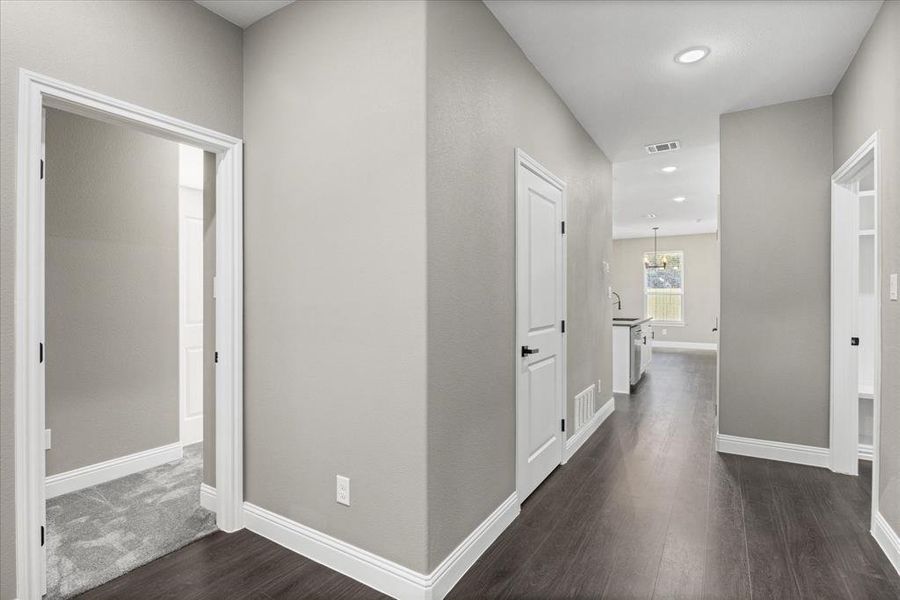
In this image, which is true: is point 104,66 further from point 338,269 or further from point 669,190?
point 669,190

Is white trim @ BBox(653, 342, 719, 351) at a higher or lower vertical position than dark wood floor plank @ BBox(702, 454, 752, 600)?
higher

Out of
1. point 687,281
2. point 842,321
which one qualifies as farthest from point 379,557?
point 687,281

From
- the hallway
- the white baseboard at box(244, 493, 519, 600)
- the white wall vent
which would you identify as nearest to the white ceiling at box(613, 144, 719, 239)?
the white wall vent

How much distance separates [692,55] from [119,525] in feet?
14.1

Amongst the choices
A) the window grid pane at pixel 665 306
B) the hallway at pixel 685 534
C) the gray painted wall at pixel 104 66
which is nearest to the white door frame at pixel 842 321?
the hallway at pixel 685 534

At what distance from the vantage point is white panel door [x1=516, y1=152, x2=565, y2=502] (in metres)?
2.74

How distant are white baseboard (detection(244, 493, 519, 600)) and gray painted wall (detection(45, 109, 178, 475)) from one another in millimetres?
1434

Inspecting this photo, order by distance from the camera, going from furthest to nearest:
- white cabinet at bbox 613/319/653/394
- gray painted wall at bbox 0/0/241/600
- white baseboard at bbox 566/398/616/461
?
white cabinet at bbox 613/319/653/394, white baseboard at bbox 566/398/616/461, gray painted wall at bbox 0/0/241/600

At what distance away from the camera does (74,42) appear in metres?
1.92

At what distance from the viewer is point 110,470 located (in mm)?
3213

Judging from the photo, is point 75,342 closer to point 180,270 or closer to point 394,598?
point 180,270

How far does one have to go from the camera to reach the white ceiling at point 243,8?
2352 mm

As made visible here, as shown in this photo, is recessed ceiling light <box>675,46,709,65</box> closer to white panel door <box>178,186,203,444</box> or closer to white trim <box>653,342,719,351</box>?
white panel door <box>178,186,203,444</box>

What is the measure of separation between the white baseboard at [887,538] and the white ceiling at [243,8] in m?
3.89
